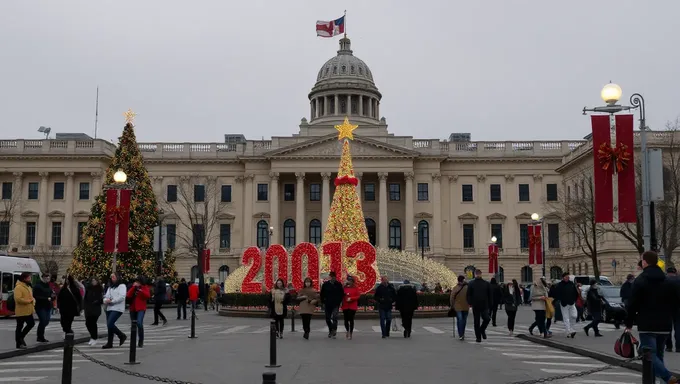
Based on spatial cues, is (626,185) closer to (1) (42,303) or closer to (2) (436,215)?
(1) (42,303)

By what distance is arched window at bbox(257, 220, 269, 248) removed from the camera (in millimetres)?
76500

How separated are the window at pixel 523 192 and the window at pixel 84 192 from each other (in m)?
43.7

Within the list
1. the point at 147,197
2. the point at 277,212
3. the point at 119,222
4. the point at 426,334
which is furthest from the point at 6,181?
the point at 426,334

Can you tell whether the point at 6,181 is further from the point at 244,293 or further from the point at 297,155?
the point at 244,293

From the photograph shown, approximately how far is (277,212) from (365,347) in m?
57.4

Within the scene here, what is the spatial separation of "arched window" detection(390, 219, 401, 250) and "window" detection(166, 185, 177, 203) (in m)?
22.5

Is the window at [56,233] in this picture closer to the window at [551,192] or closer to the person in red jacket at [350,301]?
the window at [551,192]

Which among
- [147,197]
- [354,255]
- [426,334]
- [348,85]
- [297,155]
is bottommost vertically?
[426,334]

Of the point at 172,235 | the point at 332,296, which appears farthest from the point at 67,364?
the point at 172,235

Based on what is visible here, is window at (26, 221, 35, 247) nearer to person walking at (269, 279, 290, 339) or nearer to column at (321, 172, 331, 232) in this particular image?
column at (321, 172, 331, 232)

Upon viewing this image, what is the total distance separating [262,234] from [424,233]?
16.4 m

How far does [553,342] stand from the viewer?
19.2 metres

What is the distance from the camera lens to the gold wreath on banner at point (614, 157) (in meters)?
17.3

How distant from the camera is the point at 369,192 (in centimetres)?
7800
